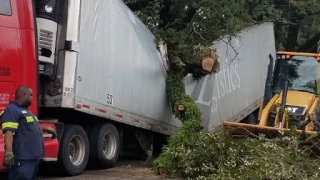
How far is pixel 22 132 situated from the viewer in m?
7.45

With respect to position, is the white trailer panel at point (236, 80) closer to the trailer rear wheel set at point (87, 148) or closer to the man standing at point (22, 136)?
the trailer rear wheel set at point (87, 148)

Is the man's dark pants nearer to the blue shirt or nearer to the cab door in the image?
the blue shirt

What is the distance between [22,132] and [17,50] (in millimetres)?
2809

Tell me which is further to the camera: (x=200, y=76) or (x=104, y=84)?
(x=200, y=76)

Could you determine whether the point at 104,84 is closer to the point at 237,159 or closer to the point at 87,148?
the point at 87,148

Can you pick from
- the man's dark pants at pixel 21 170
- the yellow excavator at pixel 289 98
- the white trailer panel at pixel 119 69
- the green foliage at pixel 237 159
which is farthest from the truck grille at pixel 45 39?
the man's dark pants at pixel 21 170

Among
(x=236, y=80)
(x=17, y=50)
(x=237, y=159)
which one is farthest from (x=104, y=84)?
(x=236, y=80)

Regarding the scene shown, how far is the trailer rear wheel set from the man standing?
12.4 ft

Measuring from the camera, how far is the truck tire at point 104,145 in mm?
12547

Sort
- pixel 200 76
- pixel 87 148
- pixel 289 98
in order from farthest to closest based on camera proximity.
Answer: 1. pixel 200 76
2. pixel 289 98
3. pixel 87 148

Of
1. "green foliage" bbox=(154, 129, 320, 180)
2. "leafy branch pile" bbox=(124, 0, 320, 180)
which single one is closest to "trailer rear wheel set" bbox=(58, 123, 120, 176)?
"leafy branch pile" bbox=(124, 0, 320, 180)

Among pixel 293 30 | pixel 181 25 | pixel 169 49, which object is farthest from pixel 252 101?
pixel 293 30

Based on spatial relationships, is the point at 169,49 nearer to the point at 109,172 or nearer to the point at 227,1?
the point at 227,1

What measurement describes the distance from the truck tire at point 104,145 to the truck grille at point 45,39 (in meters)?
Result: 2.31
